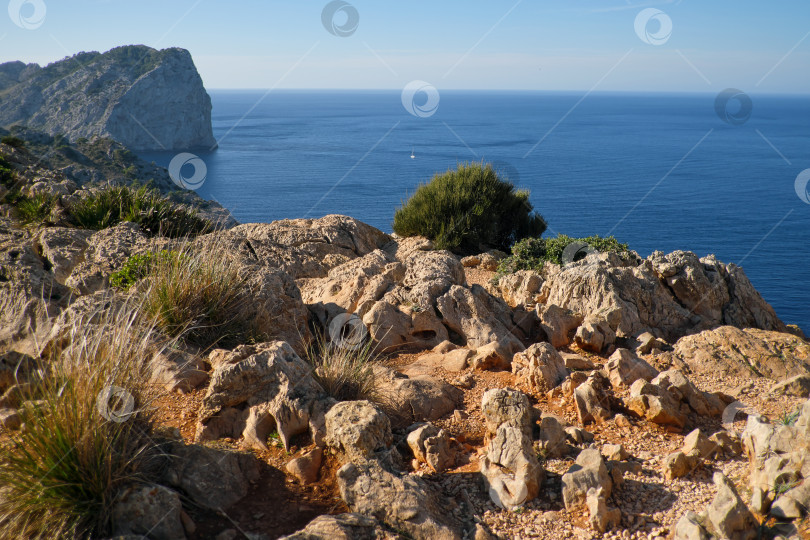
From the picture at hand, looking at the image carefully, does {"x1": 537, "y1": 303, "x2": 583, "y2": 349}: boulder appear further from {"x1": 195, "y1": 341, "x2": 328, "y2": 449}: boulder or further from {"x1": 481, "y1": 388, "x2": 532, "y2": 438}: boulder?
{"x1": 195, "y1": 341, "x2": 328, "y2": 449}: boulder

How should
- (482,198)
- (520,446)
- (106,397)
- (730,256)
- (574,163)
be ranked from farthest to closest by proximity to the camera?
(574,163) < (730,256) < (482,198) < (520,446) < (106,397)

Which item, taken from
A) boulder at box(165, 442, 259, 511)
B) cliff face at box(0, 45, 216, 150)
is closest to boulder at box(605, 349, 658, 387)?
boulder at box(165, 442, 259, 511)

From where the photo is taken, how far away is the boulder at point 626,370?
19.9 feet

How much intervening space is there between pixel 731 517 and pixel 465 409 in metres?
2.76

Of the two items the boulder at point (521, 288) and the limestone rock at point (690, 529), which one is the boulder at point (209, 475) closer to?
the limestone rock at point (690, 529)

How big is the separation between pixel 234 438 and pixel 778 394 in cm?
557

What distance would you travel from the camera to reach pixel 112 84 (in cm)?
10212

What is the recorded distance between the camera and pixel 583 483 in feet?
13.1

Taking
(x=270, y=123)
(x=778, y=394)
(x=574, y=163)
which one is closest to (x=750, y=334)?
(x=778, y=394)

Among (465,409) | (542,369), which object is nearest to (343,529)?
(465,409)

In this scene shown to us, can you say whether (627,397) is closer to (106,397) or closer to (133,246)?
(106,397)

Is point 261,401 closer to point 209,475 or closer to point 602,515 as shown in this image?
point 209,475

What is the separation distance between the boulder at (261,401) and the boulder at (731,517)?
9.54ft

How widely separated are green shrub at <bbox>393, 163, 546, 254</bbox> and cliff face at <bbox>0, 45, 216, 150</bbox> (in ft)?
318
